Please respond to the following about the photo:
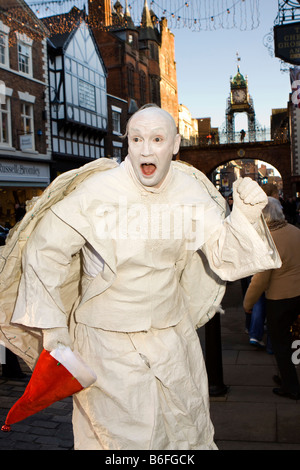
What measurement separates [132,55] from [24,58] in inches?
590

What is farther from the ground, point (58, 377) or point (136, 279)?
point (136, 279)

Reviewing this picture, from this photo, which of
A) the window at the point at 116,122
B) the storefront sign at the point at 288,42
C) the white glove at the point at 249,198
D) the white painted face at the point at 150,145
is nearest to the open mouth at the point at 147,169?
the white painted face at the point at 150,145

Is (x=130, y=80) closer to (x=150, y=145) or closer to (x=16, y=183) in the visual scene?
(x=16, y=183)

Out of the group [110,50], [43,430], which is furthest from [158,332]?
[110,50]

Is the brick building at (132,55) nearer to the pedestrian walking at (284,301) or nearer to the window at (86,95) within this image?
the window at (86,95)

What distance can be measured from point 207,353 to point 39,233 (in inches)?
118

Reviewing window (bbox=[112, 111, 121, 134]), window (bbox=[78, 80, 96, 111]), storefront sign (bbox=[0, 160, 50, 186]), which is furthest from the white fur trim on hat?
window (bbox=[112, 111, 121, 134])

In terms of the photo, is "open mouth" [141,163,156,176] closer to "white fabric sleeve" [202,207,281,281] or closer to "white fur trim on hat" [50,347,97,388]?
"white fabric sleeve" [202,207,281,281]

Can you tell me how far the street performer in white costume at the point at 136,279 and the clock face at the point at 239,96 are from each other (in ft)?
180

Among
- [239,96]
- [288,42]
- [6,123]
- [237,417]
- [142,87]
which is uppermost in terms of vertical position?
[239,96]

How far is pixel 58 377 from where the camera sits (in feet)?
7.11

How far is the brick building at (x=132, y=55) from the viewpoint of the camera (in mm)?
34344

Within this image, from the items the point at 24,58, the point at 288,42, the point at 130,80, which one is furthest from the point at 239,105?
the point at 288,42

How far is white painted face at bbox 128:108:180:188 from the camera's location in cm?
235
